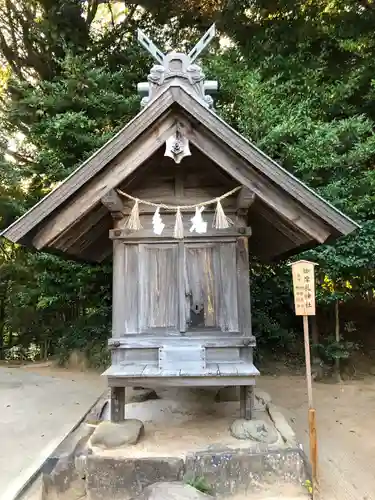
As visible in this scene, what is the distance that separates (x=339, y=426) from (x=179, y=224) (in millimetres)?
4328

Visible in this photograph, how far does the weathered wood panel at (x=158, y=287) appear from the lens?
4.71 meters

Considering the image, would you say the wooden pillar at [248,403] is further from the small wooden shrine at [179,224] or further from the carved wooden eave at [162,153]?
the carved wooden eave at [162,153]

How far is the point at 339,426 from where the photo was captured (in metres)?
6.46

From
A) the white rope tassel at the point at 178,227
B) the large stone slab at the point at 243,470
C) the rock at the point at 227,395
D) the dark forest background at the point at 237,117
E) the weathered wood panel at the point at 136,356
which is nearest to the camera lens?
the large stone slab at the point at 243,470

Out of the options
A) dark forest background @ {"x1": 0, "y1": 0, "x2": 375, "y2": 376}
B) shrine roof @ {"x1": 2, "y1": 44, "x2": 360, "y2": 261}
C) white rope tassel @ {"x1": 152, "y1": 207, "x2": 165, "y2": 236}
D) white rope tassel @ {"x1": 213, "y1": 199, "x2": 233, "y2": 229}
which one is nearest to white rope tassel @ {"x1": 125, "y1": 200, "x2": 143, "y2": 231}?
white rope tassel @ {"x1": 152, "y1": 207, "x2": 165, "y2": 236}

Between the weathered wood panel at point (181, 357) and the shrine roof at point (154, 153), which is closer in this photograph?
the shrine roof at point (154, 153)

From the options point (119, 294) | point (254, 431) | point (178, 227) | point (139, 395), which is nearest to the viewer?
point (254, 431)

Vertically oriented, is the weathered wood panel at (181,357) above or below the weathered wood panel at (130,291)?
below

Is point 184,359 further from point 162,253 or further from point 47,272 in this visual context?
point 47,272

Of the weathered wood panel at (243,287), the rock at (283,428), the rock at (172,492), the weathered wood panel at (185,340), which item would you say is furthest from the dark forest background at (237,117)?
the rock at (172,492)

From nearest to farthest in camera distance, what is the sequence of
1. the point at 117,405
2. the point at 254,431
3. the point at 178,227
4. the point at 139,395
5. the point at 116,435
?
the point at 116,435
the point at 254,431
the point at 178,227
the point at 117,405
the point at 139,395

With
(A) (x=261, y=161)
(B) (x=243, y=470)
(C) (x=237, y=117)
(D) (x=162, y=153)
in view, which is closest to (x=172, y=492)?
(B) (x=243, y=470)

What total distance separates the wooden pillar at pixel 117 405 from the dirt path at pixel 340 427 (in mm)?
2183

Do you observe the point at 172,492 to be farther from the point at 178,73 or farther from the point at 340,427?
the point at 178,73
